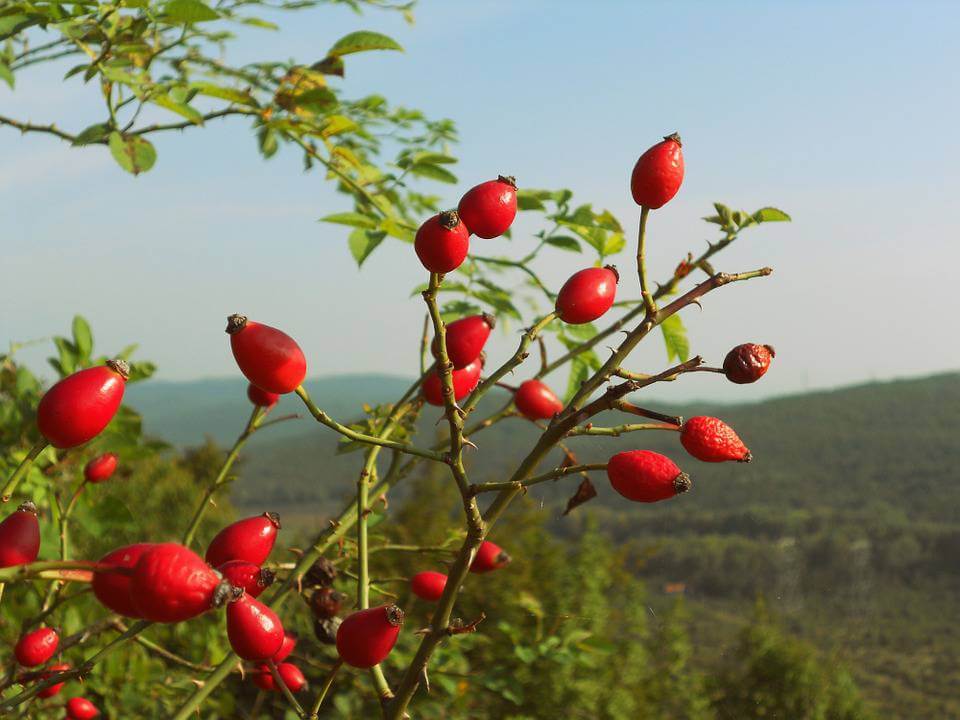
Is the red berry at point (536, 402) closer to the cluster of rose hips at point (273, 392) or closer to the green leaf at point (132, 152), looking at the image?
the cluster of rose hips at point (273, 392)

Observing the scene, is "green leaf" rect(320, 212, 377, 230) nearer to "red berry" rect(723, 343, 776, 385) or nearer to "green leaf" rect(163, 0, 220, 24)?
"green leaf" rect(163, 0, 220, 24)

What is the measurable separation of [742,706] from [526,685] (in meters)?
3.63

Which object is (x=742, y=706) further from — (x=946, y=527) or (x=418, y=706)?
(x=946, y=527)

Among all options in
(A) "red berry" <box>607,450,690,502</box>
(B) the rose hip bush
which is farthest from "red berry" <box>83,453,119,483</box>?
(A) "red berry" <box>607,450,690,502</box>

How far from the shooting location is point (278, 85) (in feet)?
6.97

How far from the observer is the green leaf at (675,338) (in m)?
1.41

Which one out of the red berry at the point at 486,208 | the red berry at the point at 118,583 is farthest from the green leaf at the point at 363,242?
the red berry at the point at 118,583

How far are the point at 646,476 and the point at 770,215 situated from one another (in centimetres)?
44

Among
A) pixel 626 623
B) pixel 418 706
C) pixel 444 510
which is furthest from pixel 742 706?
pixel 418 706

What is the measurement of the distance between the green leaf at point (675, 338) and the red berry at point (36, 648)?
0.98 m

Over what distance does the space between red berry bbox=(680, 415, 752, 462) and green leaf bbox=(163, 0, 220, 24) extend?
3.77 ft

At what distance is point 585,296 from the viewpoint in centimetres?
105

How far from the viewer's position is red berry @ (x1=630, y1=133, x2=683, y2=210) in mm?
953

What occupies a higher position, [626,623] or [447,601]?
[447,601]
